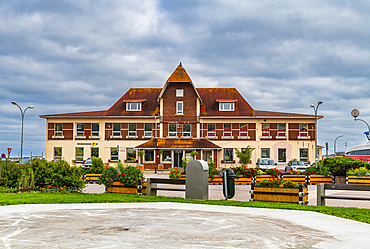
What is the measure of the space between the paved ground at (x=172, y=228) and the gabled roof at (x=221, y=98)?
3793cm

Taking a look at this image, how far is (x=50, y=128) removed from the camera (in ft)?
161

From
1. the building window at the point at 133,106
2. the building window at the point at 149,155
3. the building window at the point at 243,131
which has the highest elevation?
the building window at the point at 133,106

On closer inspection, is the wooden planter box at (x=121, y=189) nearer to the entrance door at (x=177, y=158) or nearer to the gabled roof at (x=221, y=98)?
the entrance door at (x=177, y=158)

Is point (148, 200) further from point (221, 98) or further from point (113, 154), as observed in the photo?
point (221, 98)

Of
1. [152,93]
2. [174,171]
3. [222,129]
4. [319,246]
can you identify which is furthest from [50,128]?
[319,246]

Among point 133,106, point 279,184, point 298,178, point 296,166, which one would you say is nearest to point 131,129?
point 133,106

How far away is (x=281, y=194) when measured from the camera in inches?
494

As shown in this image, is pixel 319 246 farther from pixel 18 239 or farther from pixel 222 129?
pixel 222 129

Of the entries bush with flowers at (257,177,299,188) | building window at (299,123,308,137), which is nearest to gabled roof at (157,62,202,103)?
building window at (299,123,308,137)

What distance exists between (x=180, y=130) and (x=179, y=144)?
2.55 metres

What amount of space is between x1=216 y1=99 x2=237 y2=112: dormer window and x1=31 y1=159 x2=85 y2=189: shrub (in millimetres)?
34990

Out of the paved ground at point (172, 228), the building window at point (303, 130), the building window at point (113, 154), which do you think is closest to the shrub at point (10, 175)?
the paved ground at point (172, 228)

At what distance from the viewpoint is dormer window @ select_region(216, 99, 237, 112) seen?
1926 inches

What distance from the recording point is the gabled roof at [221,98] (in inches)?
1914
